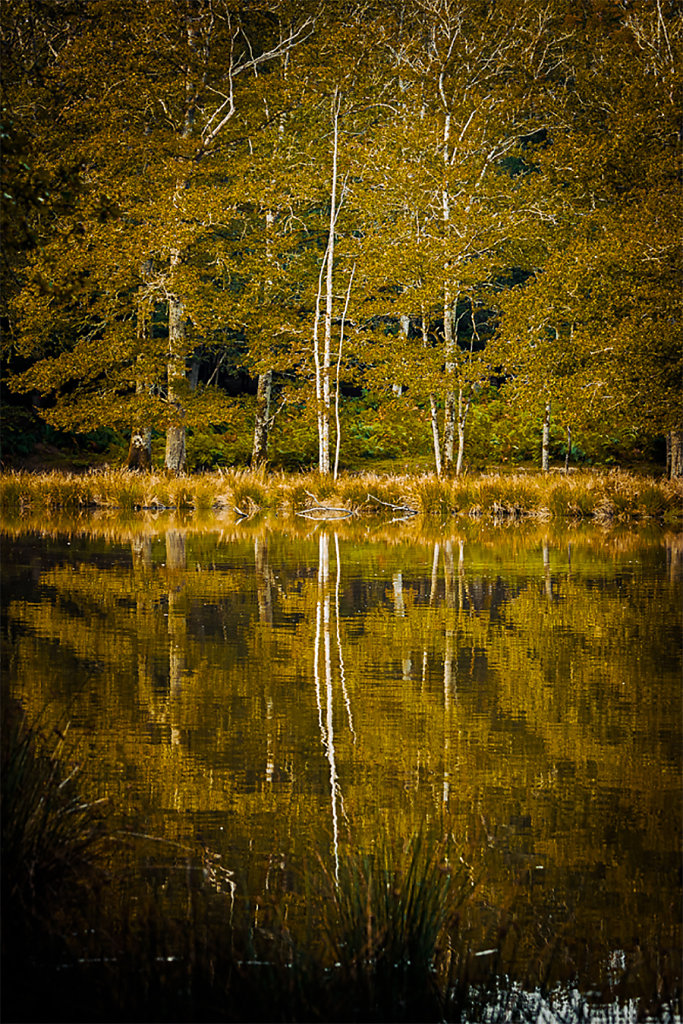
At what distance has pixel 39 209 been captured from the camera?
320 inches

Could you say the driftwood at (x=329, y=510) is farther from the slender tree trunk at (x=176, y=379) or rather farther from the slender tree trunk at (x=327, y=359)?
the slender tree trunk at (x=176, y=379)

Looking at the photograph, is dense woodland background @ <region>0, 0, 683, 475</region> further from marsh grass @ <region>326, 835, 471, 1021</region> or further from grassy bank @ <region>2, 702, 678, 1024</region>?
marsh grass @ <region>326, 835, 471, 1021</region>

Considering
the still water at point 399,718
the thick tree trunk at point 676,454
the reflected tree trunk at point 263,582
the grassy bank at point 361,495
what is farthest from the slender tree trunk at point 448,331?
the still water at point 399,718

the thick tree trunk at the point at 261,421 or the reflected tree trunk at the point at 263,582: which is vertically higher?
the thick tree trunk at the point at 261,421

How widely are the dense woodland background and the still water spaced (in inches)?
608

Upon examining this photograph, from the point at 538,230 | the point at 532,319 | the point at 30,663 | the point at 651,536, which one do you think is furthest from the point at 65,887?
the point at 538,230

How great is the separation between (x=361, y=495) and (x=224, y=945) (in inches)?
897

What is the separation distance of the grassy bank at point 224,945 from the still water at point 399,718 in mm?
202

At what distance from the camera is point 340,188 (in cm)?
3425

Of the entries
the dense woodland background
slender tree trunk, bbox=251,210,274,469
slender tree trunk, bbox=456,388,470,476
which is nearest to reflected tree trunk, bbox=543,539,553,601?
the dense woodland background

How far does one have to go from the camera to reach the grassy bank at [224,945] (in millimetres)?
3139

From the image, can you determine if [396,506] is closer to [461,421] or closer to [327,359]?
[461,421]

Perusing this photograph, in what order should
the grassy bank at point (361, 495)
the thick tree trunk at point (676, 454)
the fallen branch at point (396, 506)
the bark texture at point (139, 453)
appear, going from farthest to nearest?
the bark texture at point (139, 453)
the thick tree trunk at point (676, 454)
the fallen branch at point (396, 506)
the grassy bank at point (361, 495)

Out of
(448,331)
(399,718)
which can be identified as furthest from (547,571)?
(448,331)
